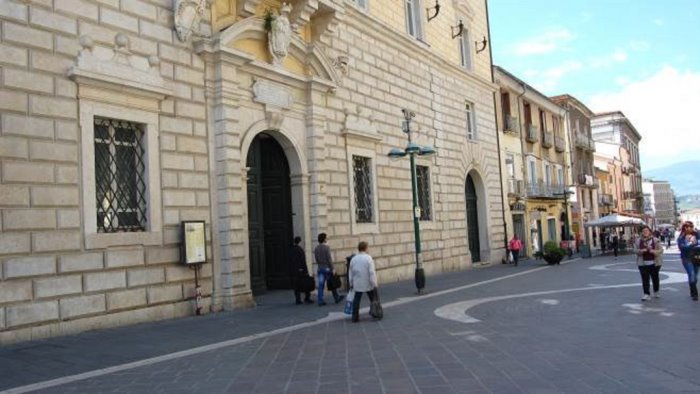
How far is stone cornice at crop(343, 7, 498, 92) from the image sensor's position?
1748 centimetres

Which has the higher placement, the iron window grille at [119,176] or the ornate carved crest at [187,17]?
the ornate carved crest at [187,17]

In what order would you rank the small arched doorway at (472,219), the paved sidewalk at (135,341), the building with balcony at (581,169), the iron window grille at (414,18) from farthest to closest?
the building with balcony at (581,169)
the small arched doorway at (472,219)
the iron window grille at (414,18)
the paved sidewalk at (135,341)

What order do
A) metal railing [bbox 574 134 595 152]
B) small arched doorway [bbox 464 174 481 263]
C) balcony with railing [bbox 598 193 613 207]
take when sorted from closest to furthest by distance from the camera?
1. small arched doorway [bbox 464 174 481 263]
2. metal railing [bbox 574 134 595 152]
3. balcony with railing [bbox 598 193 613 207]

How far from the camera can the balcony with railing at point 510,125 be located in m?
31.3

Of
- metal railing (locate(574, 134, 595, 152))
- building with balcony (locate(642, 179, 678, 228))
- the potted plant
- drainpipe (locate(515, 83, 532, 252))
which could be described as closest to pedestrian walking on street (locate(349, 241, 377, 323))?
the potted plant

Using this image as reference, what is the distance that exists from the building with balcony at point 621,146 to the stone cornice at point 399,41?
140 ft

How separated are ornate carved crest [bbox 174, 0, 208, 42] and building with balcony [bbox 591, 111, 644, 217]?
56213 millimetres

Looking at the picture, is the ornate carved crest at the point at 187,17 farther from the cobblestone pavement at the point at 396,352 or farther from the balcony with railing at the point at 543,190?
the balcony with railing at the point at 543,190

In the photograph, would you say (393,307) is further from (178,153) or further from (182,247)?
(178,153)

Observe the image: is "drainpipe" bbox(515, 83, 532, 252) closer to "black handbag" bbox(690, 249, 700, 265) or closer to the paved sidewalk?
"black handbag" bbox(690, 249, 700, 265)

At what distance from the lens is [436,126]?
860 inches

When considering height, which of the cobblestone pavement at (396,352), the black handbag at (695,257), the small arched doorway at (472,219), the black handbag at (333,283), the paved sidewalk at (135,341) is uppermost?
the small arched doorway at (472,219)

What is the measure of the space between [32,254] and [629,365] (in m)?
7.96

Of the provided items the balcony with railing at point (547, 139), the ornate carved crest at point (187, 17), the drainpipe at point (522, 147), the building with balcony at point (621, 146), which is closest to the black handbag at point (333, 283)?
the ornate carved crest at point (187, 17)
